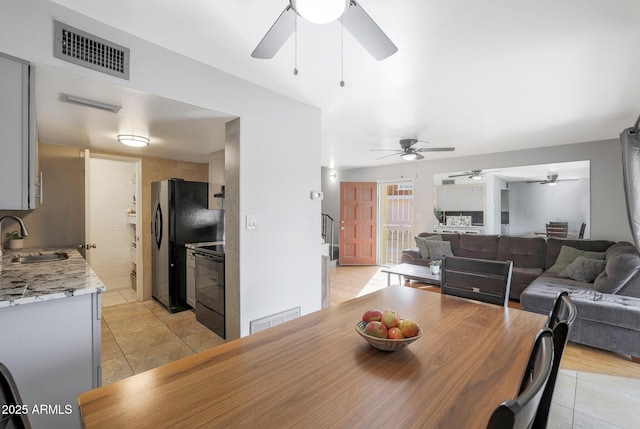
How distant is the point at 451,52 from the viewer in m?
2.04

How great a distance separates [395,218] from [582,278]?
4296 millimetres

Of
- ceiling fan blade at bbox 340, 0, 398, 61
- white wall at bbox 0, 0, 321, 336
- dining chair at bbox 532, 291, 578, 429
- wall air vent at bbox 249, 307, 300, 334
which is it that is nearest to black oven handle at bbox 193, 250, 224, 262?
white wall at bbox 0, 0, 321, 336

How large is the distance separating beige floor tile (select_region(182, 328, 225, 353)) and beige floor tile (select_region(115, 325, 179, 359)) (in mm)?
153

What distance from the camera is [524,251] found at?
472 centimetres

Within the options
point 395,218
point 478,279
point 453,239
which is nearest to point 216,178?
point 478,279

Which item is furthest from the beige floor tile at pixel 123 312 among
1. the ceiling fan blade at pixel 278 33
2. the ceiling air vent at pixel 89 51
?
the ceiling fan blade at pixel 278 33

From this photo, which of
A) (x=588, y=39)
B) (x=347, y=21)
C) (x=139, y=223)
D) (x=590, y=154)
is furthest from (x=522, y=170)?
(x=139, y=223)

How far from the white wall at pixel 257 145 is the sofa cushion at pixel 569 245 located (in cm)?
385

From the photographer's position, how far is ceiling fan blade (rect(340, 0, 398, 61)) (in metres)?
1.26

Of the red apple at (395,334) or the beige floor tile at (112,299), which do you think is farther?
the beige floor tile at (112,299)

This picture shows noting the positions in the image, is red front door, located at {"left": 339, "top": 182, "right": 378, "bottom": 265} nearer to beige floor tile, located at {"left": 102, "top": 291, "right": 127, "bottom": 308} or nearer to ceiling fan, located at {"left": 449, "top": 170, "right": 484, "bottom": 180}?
→ ceiling fan, located at {"left": 449, "top": 170, "right": 484, "bottom": 180}

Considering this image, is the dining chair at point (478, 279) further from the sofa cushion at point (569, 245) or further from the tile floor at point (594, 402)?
the sofa cushion at point (569, 245)

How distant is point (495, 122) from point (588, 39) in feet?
5.86

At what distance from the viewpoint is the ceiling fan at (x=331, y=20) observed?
114cm
